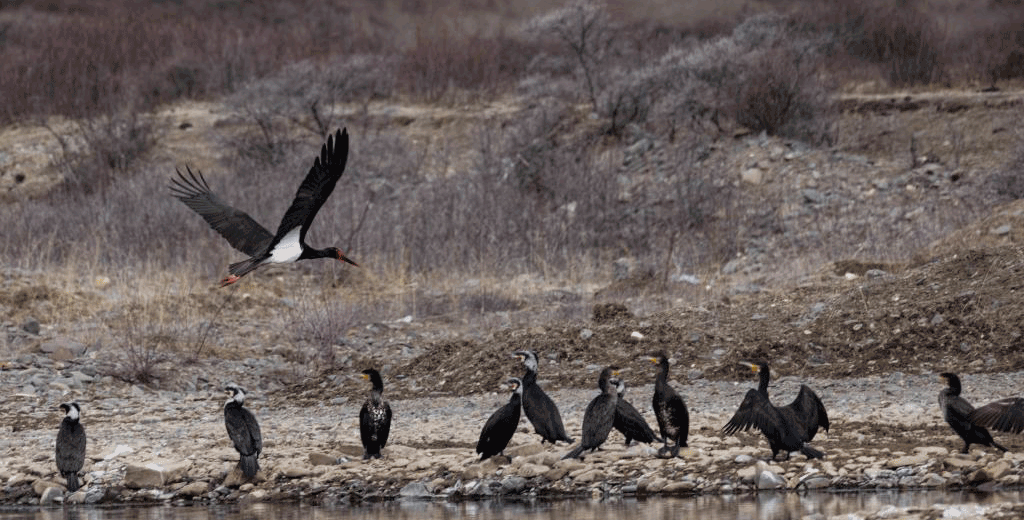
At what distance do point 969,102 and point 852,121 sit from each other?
271 centimetres

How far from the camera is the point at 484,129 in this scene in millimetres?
33812

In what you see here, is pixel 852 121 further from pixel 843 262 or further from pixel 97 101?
pixel 97 101

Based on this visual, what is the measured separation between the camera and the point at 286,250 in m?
13.0

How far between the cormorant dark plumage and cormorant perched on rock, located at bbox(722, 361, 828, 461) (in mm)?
1120

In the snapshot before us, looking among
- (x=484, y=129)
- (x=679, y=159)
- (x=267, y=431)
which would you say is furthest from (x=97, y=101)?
(x=267, y=431)

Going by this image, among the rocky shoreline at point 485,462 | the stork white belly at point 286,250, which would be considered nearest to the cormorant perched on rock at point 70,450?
the rocky shoreline at point 485,462

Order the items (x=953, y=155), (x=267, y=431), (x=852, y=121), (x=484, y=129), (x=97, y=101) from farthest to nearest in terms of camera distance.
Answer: (x=97, y=101) < (x=484, y=129) < (x=852, y=121) < (x=953, y=155) < (x=267, y=431)

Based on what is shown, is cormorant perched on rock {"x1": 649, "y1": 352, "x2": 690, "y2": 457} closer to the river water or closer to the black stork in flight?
the river water

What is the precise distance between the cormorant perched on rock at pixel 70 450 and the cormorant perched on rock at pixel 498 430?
306cm

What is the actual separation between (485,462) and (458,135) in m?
26.0

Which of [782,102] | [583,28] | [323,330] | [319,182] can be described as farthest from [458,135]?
[319,182]

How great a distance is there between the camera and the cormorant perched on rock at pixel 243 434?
10297mm

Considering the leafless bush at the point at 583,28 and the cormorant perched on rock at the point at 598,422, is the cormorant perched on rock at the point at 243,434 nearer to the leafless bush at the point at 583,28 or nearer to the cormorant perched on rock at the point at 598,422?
the cormorant perched on rock at the point at 598,422

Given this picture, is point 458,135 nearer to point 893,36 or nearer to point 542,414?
point 893,36
